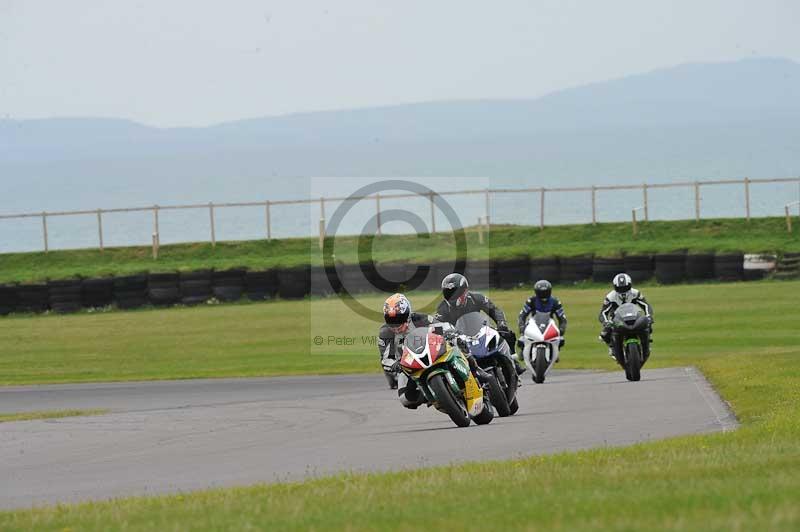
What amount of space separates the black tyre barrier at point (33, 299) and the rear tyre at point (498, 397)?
29084 millimetres

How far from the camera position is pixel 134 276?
149 ft

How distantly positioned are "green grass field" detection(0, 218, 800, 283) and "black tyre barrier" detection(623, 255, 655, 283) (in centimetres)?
379

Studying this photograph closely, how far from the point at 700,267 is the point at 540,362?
20.7 metres

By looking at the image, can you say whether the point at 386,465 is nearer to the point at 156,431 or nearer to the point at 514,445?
the point at 514,445

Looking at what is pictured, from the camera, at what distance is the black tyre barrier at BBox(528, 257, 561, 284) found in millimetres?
44312

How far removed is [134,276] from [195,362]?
40.5ft

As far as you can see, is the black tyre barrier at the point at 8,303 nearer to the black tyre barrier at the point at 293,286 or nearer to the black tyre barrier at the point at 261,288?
the black tyre barrier at the point at 261,288

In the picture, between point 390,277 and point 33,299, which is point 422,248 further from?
point 33,299

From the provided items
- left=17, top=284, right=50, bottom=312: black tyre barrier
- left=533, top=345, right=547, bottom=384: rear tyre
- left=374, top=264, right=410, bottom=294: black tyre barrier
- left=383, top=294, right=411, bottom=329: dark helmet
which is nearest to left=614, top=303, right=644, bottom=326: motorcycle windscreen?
left=533, top=345, right=547, bottom=384: rear tyre

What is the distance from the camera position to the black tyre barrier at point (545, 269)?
4431 cm

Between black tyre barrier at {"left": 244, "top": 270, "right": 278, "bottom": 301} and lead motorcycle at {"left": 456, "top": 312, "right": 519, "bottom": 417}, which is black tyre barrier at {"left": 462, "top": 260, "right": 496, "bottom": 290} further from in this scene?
lead motorcycle at {"left": 456, "top": 312, "right": 519, "bottom": 417}

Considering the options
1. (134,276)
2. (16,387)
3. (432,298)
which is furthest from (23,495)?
(134,276)

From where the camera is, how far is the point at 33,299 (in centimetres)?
4456

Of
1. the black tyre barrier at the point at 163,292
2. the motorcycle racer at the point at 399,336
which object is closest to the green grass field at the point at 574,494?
the motorcycle racer at the point at 399,336
